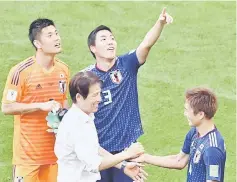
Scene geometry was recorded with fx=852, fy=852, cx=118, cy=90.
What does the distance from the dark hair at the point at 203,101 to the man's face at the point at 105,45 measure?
115 cm

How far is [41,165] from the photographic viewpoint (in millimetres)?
7992

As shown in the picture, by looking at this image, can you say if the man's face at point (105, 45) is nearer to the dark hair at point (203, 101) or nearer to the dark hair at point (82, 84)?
the dark hair at point (82, 84)

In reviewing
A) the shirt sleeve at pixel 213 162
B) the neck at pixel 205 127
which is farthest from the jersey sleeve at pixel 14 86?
the shirt sleeve at pixel 213 162

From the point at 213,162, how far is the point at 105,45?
5.55 feet

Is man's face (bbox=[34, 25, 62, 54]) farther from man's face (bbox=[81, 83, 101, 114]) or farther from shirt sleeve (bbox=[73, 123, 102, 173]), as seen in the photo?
shirt sleeve (bbox=[73, 123, 102, 173])

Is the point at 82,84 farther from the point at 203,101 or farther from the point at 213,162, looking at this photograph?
the point at 213,162

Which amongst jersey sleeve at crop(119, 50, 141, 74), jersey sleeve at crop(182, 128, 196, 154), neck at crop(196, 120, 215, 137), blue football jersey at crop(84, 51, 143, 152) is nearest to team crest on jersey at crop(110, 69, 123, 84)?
blue football jersey at crop(84, 51, 143, 152)

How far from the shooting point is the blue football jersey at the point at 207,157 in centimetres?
671

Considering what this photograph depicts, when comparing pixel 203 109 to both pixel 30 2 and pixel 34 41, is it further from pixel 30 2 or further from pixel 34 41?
pixel 30 2

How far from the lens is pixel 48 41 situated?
7961mm

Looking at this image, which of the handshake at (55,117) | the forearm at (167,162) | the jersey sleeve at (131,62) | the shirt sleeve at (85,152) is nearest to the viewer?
the shirt sleeve at (85,152)

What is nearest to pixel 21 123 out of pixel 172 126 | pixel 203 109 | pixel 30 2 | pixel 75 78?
pixel 75 78

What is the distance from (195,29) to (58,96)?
20.9 ft

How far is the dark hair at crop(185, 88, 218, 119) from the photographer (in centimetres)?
684
